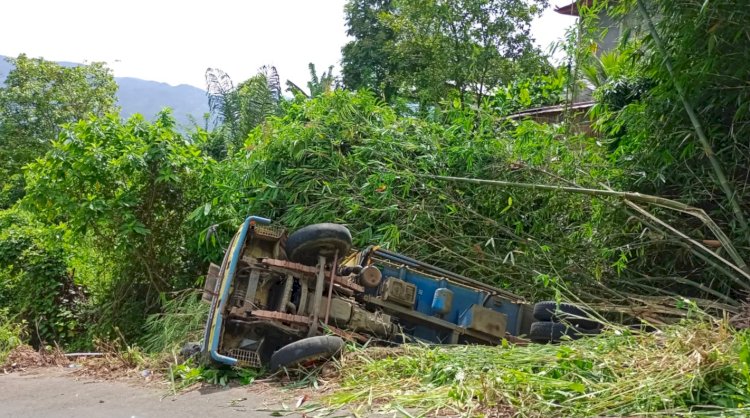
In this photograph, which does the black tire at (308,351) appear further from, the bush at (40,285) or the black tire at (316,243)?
the bush at (40,285)

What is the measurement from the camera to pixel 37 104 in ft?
90.7

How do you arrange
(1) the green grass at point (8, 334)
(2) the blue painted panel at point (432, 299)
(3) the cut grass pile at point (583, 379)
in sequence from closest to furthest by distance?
(3) the cut grass pile at point (583, 379), (2) the blue painted panel at point (432, 299), (1) the green grass at point (8, 334)

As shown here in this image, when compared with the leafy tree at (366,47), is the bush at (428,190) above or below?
below

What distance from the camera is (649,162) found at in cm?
682

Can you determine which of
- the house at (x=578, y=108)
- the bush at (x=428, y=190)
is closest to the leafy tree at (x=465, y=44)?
the house at (x=578, y=108)

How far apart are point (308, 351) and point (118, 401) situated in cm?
152

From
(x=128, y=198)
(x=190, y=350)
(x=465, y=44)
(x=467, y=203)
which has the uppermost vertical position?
(x=465, y=44)

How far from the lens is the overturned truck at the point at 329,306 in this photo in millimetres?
5402

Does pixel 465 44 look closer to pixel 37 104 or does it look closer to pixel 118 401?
pixel 118 401

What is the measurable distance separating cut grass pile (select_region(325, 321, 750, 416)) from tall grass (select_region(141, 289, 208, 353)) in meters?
2.92

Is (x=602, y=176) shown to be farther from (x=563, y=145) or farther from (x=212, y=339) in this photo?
(x=212, y=339)

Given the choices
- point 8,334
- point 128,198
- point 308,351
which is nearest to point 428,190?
point 308,351

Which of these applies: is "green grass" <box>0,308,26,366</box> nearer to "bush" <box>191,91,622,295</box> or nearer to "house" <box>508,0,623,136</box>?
"bush" <box>191,91,622,295</box>

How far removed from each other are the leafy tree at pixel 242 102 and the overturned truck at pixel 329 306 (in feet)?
27.9
